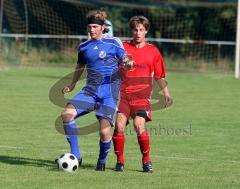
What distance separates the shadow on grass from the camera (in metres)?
9.45

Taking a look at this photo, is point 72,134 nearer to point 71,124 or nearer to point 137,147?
point 71,124

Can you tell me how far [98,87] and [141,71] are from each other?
523mm

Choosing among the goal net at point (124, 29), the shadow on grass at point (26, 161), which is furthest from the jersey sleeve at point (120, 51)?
the goal net at point (124, 29)

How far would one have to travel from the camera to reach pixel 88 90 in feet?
30.3

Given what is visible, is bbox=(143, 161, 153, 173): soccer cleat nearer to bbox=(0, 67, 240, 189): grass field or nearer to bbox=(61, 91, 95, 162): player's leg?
bbox=(0, 67, 240, 189): grass field

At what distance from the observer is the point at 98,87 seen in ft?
30.3

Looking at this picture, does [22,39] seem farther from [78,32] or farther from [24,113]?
[24,113]

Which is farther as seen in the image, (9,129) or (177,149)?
(9,129)

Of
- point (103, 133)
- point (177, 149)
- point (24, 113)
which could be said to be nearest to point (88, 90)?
point (103, 133)

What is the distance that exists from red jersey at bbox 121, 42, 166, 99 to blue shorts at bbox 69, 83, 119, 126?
0.25 meters

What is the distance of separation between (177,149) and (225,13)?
2472cm

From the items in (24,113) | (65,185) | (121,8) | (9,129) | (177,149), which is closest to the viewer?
(65,185)

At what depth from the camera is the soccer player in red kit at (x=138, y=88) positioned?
9.18 m

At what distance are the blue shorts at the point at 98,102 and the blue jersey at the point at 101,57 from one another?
0.11 meters
